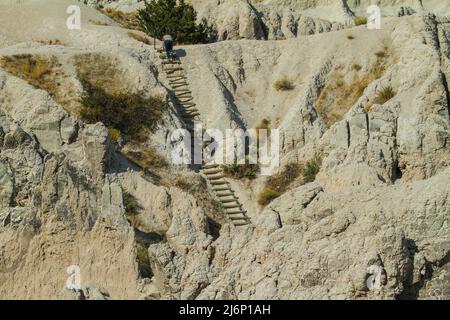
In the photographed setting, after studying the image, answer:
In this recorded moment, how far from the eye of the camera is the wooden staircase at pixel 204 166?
206ft

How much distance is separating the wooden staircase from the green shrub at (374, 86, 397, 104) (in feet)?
22.5

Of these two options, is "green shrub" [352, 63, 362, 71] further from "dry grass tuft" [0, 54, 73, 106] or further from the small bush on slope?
"dry grass tuft" [0, 54, 73, 106]

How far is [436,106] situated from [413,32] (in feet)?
29.9

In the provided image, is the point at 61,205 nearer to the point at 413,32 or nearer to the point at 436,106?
the point at 436,106

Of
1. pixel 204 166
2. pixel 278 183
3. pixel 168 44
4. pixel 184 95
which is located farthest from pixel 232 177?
pixel 168 44

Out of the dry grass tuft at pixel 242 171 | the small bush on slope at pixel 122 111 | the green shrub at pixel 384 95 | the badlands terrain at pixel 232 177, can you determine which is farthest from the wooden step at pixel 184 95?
the green shrub at pixel 384 95

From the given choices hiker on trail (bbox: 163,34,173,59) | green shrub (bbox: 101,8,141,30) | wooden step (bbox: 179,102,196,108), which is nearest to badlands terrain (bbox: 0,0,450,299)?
wooden step (bbox: 179,102,196,108)

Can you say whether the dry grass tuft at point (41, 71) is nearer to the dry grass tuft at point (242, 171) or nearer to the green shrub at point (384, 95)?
the dry grass tuft at point (242, 171)

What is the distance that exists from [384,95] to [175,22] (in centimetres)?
1508

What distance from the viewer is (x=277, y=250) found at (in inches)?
1950

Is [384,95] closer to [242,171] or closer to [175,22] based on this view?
[242,171]

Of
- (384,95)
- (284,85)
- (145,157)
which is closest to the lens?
(145,157)

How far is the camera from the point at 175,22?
8006cm

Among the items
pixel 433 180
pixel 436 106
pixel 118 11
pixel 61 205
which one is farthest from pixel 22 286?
pixel 118 11
